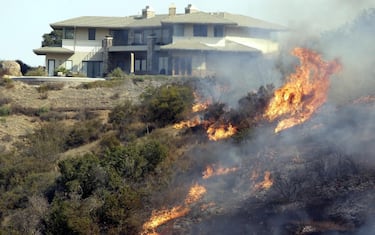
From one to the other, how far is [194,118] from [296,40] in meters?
7.47

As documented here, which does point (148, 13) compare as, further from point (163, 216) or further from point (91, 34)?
point (163, 216)

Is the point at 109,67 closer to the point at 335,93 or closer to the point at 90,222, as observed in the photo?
the point at 335,93

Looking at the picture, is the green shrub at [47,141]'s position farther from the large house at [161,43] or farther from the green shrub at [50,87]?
the large house at [161,43]

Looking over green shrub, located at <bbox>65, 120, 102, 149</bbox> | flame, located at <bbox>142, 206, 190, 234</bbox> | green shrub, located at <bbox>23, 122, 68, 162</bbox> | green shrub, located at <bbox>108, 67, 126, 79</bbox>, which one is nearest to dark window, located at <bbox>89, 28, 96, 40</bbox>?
green shrub, located at <bbox>108, 67, 126, 79</bbox>

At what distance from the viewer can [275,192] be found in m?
27.0

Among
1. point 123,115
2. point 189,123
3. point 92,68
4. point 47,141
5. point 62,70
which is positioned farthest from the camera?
point 92,68

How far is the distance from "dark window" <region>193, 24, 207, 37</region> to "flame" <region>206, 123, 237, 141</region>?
18.3 m

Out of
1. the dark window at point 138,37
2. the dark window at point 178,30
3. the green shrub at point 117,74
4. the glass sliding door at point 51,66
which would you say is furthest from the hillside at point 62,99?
the dark window at point 138,37

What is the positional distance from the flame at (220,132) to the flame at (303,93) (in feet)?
5.76

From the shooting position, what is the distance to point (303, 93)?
35.2 meters

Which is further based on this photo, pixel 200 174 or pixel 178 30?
pixel 178 30

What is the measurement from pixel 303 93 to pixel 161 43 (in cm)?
2151

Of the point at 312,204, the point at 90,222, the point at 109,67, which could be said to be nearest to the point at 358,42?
the point at 312,204

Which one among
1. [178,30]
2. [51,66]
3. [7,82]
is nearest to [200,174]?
[7,82]
